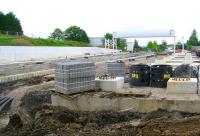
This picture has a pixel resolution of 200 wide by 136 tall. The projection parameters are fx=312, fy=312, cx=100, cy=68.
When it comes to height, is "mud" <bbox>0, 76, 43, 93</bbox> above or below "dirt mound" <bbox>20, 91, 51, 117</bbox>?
above

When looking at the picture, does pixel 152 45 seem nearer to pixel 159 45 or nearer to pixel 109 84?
pixel 159 45

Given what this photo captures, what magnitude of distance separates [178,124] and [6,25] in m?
73.8

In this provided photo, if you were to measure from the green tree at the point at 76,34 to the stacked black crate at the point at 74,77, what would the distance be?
10663 centimetres

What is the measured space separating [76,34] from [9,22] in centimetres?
4377

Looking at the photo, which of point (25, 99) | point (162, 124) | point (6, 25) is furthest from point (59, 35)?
point (162, 124)

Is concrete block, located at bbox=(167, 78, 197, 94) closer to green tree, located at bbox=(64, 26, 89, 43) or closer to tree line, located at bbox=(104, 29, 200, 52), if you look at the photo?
tree line, located at bbox=(104, 29, 200, 52)

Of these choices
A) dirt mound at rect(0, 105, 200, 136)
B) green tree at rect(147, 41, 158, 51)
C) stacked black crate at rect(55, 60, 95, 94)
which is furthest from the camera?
green tree at rect(147, 41, 158, 51)

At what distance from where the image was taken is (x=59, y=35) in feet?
387

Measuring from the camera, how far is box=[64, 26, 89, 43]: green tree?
390 ft

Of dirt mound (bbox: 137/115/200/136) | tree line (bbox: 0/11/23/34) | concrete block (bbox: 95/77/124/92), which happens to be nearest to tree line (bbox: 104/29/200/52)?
tree line (bbox: 0/11/23/34)

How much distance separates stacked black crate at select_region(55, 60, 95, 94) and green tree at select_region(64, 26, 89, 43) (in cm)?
10663

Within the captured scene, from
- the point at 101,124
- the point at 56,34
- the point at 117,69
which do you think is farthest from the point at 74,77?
the point at 56,34

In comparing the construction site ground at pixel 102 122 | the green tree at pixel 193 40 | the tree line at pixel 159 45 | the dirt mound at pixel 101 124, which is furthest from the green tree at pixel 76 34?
the dirt mound at pixel 101 124

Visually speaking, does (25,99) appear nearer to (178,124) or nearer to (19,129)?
(19,129)
